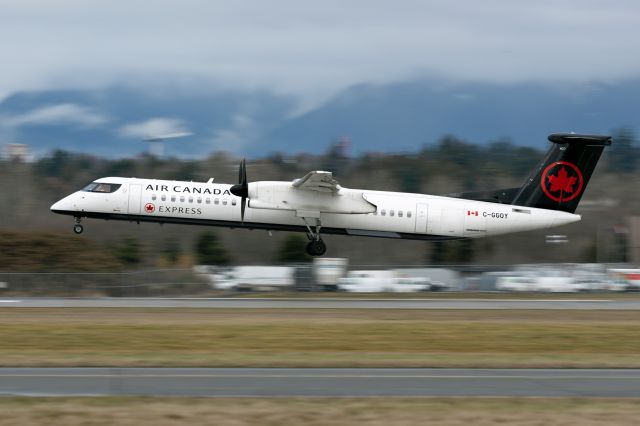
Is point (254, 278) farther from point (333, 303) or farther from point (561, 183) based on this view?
point (561, 183)

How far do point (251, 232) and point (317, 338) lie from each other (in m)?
51.9

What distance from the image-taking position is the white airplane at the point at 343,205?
4031 cm

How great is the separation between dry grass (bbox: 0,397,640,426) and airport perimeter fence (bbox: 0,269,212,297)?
28.8 metres

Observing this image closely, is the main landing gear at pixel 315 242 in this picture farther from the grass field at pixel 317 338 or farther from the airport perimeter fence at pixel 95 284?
the airport perimeter fence at pixel 95 284

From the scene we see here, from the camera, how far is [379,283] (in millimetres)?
48625

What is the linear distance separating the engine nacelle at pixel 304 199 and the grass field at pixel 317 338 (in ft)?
24.5

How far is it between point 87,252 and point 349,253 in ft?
97.2

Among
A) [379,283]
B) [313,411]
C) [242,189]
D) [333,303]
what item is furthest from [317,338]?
[379,283]

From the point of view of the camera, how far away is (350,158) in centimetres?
12412

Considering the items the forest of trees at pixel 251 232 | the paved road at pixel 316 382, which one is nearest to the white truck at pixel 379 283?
the forest of trees at pixel 251 232

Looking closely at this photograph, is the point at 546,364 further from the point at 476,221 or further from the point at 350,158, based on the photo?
the point at 350,158

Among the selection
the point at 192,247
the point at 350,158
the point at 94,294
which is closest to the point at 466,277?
the point at 94,294

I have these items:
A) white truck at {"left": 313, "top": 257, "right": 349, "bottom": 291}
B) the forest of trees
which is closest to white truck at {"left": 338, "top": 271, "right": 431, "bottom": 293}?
white truck at {"left": 313, "top": 257, "right": 349, "bottom": 291}

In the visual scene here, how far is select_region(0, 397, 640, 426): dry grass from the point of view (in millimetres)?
13391
